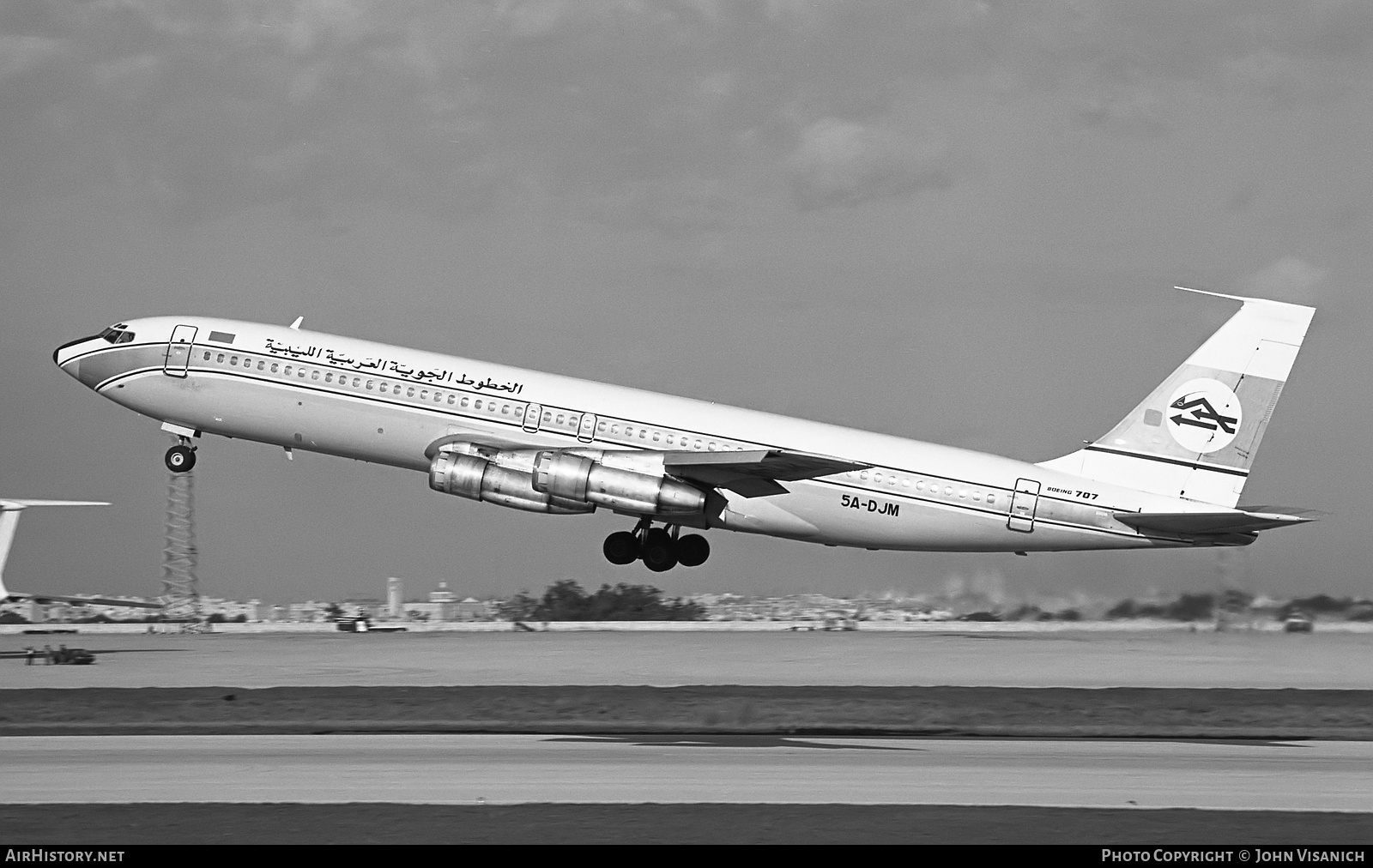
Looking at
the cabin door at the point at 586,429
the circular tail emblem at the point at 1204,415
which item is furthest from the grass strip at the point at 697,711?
the circular tail emblem at the point at 1204,415

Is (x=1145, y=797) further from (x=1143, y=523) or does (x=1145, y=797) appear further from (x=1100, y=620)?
(x=1100, y=620)

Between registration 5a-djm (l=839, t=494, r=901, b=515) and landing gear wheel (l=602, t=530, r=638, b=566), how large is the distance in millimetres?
6742

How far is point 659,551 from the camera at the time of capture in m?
49.0

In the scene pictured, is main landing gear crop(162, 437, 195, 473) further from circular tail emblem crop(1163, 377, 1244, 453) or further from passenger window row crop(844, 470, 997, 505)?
circular tail emblem crop(1163, 377, 1244, 453)

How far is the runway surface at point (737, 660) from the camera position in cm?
4072

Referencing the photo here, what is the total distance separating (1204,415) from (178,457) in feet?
103

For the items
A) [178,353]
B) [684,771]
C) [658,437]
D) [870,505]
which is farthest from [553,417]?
[684,771]

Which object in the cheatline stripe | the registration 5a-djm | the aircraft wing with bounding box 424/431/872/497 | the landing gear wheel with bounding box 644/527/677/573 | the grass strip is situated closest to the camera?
the grass strip

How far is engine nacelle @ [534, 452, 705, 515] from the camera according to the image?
44.8m

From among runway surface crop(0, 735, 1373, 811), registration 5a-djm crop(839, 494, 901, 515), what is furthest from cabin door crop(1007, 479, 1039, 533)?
runway surface crop(0, 735, 1373, 811)

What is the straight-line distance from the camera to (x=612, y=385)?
4688 centimetres

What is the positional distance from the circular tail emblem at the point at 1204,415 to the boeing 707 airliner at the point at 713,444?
0.17 feet

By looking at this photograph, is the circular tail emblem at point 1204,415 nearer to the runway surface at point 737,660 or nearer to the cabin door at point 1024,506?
the cabin door at point 1024,506

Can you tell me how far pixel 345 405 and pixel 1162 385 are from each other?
2435 cm
